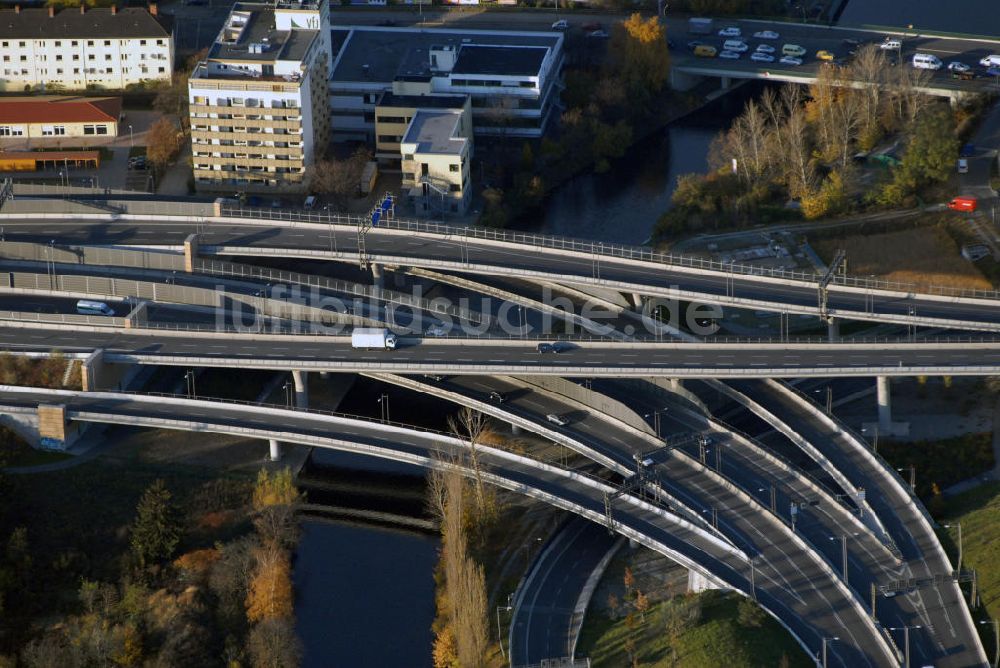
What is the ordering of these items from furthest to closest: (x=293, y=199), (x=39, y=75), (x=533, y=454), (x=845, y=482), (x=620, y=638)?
1. (x=39, y=75)
2. (x=293, y=199)
3. (x=533, y=454)
4. (x=845, y=482)
5. (x=620, y=638)

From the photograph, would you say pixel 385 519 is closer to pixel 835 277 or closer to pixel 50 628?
pixel 50 628

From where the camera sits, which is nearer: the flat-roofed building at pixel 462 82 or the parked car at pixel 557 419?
the parked car at pixel 557 419

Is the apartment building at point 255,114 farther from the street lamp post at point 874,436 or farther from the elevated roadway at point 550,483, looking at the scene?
the street lamp post at point 874,436

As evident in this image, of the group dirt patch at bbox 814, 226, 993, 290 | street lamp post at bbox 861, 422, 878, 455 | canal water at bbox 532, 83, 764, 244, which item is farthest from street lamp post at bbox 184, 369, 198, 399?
dirt patch at bbox 814, 226, 993, 290

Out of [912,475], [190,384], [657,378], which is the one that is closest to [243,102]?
[190,384]

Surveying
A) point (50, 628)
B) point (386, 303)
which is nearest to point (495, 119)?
point (386, 303)

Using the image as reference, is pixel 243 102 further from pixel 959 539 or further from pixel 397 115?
pixel 959 539

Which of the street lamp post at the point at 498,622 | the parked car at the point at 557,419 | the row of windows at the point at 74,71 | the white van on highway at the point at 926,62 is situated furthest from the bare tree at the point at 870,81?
the street lamp post at the point at 498,622
